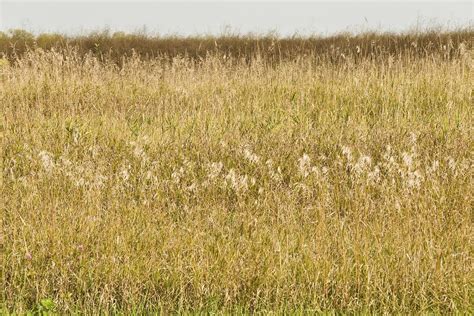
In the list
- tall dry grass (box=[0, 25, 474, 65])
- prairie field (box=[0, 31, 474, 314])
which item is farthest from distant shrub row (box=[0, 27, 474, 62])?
prairie field (box=[0, 31, 474, 314])

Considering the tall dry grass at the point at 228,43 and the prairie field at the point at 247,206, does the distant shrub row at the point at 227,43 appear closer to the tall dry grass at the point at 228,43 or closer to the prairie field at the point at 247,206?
the tall dry grass at the point at 228,43

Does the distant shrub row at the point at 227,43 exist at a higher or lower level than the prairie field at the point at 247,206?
higher

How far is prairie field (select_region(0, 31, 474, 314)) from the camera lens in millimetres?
4176

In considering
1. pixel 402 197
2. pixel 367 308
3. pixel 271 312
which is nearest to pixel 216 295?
pixel 271 312

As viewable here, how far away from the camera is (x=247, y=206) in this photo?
Result: 561 cm

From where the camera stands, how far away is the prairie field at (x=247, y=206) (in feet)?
13.7

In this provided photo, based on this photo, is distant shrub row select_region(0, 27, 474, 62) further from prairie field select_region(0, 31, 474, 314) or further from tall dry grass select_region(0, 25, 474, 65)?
prairie field select_region(0, 31, 474, 314)

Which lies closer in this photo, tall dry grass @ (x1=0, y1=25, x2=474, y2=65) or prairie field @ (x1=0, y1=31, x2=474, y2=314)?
prairie field @ (x1=0, y1=31, x2=474, y2=314)

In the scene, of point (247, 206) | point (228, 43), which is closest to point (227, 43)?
point (228, 43)

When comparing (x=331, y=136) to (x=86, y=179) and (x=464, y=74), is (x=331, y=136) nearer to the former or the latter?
(x=86, y=179)

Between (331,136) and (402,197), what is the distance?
8.22 feet

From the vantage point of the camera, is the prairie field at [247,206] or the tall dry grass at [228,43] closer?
the prairie field at [247,206]

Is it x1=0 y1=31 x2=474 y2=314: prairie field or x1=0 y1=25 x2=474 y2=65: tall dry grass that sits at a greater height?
x1=0 y1=25 x2=474 y2=65: tall dry grass

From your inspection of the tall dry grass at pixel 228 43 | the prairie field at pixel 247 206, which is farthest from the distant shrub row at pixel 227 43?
the prairie field at pixel 247 206
